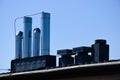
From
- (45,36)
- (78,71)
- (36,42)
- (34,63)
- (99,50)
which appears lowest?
(34,63)

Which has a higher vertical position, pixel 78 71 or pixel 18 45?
pixel 18 45

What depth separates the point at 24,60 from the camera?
4744 cm

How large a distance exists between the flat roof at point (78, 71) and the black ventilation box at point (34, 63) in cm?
1571

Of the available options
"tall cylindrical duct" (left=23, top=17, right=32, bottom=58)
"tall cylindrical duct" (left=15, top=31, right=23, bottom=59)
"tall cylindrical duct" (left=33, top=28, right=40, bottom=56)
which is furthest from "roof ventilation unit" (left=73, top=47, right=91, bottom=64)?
"tall cylindrical duct" (left=15, top=31, right=23, bottom=59)

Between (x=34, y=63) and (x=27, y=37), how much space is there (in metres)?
5.52

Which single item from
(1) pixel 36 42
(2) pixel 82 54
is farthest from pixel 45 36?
(2) pixel 82 54

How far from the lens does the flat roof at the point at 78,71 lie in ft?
68.3

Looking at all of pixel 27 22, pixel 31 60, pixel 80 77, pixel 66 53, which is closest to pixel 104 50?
pixel 66 53

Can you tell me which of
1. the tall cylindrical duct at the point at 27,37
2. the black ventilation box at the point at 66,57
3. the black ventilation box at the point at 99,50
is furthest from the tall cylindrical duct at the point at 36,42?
the black ventilation box at the point at 99,50

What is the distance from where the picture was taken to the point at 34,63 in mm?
45125

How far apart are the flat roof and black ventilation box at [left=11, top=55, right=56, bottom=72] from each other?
1571 centimetres

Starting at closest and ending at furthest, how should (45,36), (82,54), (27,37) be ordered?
(82,54) < (45,36) < (27,37)

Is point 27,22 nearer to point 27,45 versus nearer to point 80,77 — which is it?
point 27,45

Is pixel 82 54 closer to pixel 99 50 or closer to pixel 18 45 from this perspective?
pixel 99 50
